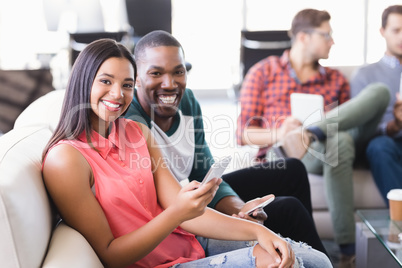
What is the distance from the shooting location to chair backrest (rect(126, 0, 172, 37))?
199 inches

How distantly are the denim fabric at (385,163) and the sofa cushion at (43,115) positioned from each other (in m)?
1.53

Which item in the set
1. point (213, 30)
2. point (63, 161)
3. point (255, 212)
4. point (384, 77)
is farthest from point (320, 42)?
point (213, 30)

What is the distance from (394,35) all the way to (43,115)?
7.07 feet

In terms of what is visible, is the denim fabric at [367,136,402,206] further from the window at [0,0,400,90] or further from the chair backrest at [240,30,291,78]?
the window at [0,0,400,90]

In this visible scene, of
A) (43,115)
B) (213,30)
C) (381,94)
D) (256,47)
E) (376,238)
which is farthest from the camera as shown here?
(213,30)

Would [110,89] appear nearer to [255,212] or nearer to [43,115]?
[43,115]

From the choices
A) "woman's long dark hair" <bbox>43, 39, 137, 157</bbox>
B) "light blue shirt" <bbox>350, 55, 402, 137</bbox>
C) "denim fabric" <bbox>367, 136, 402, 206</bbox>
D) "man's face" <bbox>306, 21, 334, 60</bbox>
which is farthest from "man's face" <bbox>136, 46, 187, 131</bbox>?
"light blue shirt" <bbox>350, 55, 402, 137</bbox>

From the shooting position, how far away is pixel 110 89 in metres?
1.29

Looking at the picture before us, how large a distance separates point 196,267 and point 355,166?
1.54 metres

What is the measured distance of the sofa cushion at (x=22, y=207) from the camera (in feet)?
3.18

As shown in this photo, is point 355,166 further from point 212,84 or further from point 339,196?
point 212,84

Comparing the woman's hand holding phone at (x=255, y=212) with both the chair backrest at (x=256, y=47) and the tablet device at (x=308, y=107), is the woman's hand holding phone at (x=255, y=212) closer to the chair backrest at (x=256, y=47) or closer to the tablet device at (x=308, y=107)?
Answer: the tablet device at (x=308, y=107)

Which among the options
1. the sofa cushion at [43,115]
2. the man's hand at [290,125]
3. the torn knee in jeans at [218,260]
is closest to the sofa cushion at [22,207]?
the sofa cushion at [43,115]

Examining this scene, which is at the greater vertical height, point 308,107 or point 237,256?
point 308,107
